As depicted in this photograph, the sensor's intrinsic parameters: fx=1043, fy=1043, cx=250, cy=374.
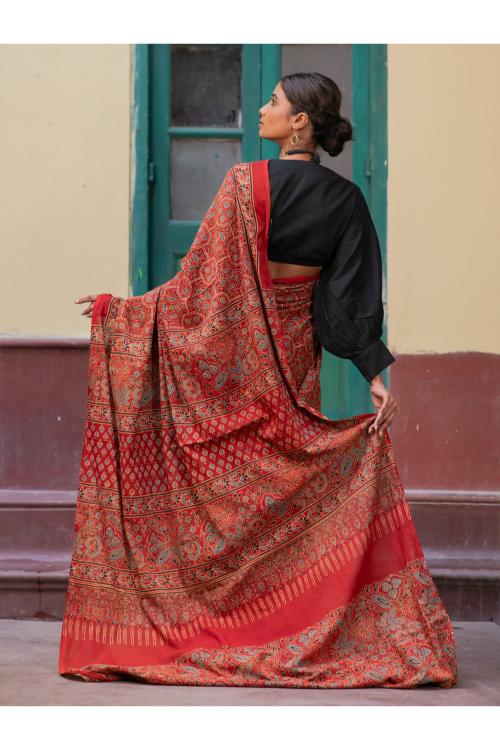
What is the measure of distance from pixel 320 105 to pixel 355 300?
2.19 feet

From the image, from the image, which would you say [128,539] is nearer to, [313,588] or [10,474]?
[313,588]

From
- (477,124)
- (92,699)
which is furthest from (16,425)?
(477,124)

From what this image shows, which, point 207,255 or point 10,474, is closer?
point 207,255

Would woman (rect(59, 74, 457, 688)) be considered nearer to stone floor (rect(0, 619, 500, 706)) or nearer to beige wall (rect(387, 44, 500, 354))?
stone floor (rect(0, 619, 500, 706))

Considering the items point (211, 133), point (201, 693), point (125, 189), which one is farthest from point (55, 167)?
point (201, 693)

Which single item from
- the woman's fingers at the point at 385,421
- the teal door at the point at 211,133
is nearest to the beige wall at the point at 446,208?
the teal door at the point at 211,133

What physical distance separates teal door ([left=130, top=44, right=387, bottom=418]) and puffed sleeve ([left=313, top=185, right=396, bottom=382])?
1364mm

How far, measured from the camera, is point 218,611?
11.0 ft

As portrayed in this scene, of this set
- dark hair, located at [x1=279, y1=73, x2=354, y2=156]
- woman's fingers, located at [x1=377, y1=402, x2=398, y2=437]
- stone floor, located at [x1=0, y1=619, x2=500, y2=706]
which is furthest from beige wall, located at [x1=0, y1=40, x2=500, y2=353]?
stone floor, located at [x1=0, y1=619, x2=500, y2=706]

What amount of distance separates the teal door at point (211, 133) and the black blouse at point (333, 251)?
1381 mm

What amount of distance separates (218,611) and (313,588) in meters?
0.32

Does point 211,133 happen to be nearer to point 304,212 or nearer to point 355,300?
point 304,212

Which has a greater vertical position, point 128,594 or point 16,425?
point 16,425

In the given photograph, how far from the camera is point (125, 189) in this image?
15.4ft
